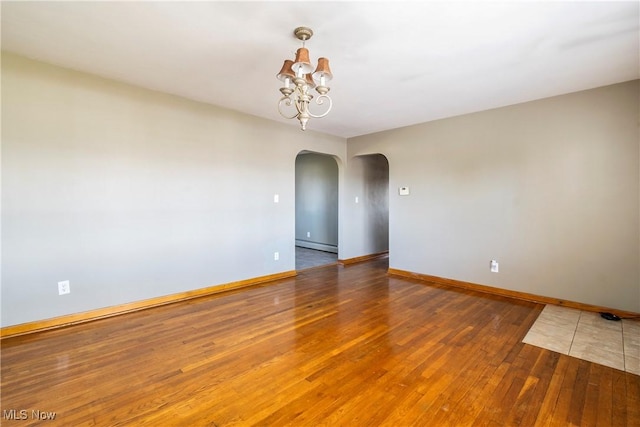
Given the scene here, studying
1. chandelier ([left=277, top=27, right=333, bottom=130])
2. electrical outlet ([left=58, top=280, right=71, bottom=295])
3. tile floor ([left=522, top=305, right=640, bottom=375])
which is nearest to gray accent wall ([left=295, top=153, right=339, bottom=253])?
tile floor ([left=522, top=305, right=640, bottom=375])

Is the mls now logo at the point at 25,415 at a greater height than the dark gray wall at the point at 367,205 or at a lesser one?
lesser

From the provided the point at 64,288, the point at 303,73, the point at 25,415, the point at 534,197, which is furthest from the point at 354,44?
the point at 64,288

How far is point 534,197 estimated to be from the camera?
138 inches

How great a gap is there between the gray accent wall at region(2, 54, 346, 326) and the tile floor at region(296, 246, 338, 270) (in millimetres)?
1267

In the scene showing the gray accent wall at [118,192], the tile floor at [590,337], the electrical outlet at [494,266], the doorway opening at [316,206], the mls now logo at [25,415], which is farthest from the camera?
the doorway opening at [316,206]

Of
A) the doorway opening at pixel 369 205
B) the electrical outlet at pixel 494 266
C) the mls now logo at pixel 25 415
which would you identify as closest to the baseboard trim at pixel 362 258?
the doorway opening at pixel 369 205

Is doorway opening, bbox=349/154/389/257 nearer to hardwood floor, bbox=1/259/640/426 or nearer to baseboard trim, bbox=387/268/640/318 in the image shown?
baseboard trim, bbox=387/268/640/318

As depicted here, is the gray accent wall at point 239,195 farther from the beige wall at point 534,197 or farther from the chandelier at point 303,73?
the chandelier at point 303,73

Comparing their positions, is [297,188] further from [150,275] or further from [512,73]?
[512,73]

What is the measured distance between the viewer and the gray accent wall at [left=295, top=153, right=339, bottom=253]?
6.77 meters

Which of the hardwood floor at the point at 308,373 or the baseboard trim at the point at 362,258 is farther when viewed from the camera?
the baseboard trim at the point at 362,258

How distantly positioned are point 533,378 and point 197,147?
13.1 feet

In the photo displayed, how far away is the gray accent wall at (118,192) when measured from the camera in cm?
255

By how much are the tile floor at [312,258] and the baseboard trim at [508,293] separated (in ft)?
4.62
